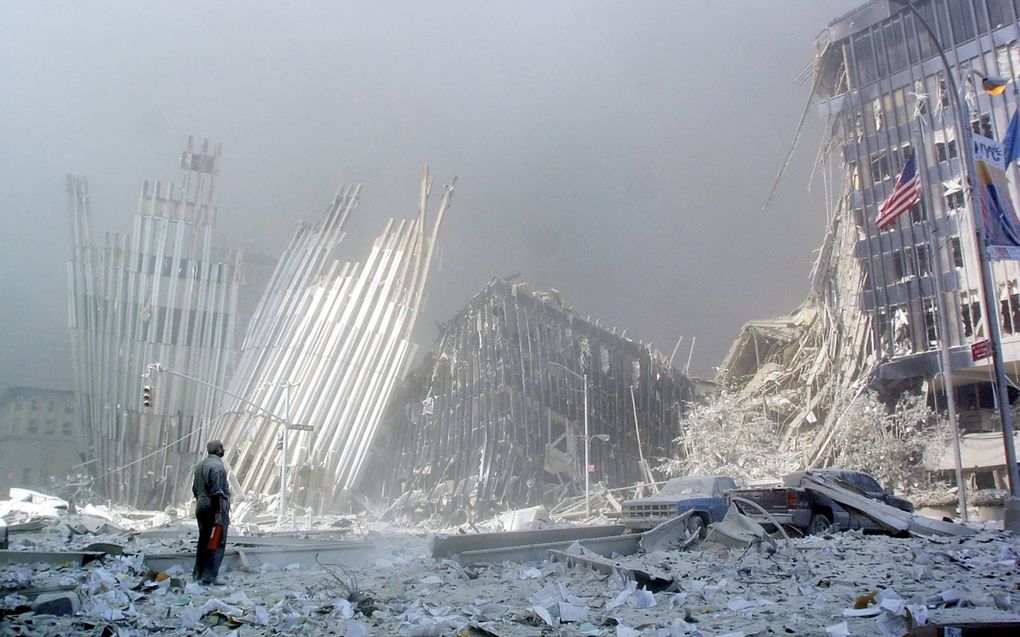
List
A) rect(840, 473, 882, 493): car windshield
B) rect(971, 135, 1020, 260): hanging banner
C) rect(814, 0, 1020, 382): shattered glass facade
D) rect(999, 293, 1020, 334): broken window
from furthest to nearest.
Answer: rect(814, 0, 1020, 382): shattered glass facade → rect(999, 293, 1020, 334): broken window → rect(840, 473, 882, 493): car windshield → rect(971, 135, 1020, 260): hanging banner

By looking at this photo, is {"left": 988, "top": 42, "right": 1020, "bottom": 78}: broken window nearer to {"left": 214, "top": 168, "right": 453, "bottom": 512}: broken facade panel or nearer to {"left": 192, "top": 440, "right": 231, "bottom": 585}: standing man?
{"left": 214, "top": 168, "right": 453, "bottom": 512}: broken facade panel

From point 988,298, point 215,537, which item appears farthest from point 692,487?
point 215,537

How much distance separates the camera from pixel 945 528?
43.3ft

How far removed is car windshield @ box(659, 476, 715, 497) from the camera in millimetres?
16203

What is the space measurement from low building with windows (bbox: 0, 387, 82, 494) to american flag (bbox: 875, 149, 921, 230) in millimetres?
48322

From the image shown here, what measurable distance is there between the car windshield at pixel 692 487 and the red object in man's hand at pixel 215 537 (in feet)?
33.2

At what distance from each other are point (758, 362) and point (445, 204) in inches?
829

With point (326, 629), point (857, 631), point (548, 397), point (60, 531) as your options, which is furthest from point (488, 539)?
point (548, 397)

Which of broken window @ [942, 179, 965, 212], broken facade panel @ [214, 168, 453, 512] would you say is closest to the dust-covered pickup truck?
broken window @ [942, 179, 965, 212]

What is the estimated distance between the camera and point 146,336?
140 feet

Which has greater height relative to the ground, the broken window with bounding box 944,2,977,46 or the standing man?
the broken window with bounding box 944,2,977,46

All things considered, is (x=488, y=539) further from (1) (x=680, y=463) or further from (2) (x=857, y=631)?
(1) (x=680, y=463)

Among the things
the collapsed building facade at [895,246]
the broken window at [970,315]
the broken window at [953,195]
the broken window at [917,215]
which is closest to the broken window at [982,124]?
the collapsed building facade at [895,246]

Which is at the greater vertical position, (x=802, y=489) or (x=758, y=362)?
(x=758, y=362)
